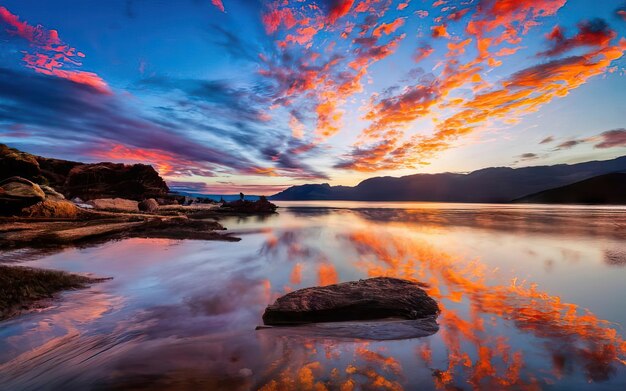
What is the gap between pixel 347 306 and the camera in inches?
241

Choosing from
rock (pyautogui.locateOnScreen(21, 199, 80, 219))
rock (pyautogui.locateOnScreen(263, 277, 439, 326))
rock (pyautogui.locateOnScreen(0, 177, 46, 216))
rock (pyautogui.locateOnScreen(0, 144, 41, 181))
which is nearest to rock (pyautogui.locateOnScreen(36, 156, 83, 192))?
rock (pyautogui.locateOnScreen(0, 144, 41, 181))

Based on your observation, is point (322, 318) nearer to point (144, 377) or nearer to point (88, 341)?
point (144, 377)

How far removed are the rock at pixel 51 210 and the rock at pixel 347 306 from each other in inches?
778

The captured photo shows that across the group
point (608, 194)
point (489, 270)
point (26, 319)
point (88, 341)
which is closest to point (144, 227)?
point (26, 319)

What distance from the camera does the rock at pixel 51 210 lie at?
1645 centimetres

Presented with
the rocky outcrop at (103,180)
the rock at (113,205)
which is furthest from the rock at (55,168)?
the rock at (113,205)

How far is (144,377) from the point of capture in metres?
3.69

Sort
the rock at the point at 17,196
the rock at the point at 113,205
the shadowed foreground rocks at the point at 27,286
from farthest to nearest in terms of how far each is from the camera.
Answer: the rock at the point at 113,205, the rock at the point at 17,196, the shadowed foreground rocks at the point at 27,286

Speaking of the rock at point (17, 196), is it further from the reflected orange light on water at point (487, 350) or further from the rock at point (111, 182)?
the rock at point (111, 182)

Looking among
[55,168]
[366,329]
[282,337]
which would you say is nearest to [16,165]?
[55,168]

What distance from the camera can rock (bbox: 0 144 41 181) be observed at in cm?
2611

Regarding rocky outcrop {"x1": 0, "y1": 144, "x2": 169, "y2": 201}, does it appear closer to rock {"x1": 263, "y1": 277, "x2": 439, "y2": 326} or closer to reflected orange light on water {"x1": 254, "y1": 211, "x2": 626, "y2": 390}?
rock {"x1": 263, "y1": 277, "x2": 439, "y2": 326}

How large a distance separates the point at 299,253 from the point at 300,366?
36.6 ft

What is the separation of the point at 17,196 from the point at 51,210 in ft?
6.43
